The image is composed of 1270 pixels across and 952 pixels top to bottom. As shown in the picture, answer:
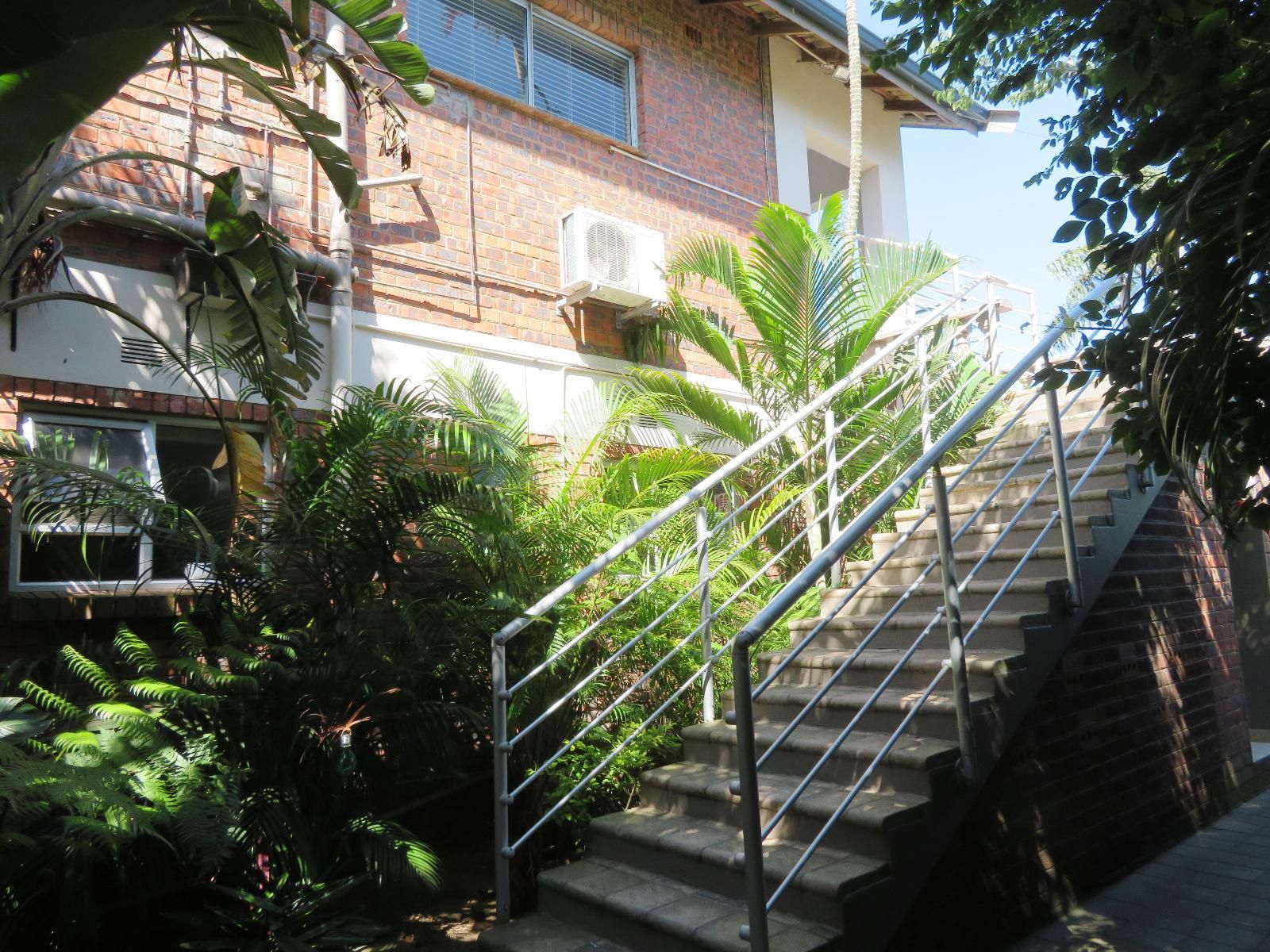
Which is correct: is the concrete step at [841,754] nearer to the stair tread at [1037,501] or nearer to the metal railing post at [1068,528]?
the metal railing post at [1068,528]

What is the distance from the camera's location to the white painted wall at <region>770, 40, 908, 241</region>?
10.1 metres

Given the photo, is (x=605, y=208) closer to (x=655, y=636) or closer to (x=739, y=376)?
(x=739, y=376)

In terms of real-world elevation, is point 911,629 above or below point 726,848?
above

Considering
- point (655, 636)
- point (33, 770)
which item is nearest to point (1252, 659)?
point (655, 636)

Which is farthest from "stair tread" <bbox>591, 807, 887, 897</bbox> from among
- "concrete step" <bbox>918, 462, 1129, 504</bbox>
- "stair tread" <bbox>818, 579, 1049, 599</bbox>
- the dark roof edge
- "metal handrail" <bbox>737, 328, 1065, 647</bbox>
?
the dark roof edge

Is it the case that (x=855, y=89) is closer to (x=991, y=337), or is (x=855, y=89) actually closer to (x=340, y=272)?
(x=991, y=337)

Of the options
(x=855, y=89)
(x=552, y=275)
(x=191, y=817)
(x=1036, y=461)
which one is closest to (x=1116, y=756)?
(x=1036, y=461)

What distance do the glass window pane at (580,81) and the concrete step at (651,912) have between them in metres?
6.36

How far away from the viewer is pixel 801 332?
7125 mm

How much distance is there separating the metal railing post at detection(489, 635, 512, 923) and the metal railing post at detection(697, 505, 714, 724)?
46.9 inches

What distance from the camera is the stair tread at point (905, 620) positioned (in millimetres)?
4188

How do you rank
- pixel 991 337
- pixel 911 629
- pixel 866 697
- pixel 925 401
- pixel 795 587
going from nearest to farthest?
pixel 795 587, pixel 866 697, pixel 911 629, pixel 925 401, pixel 991 337

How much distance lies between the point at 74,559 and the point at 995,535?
196 inches

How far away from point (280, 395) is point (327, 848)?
219 centimetres
